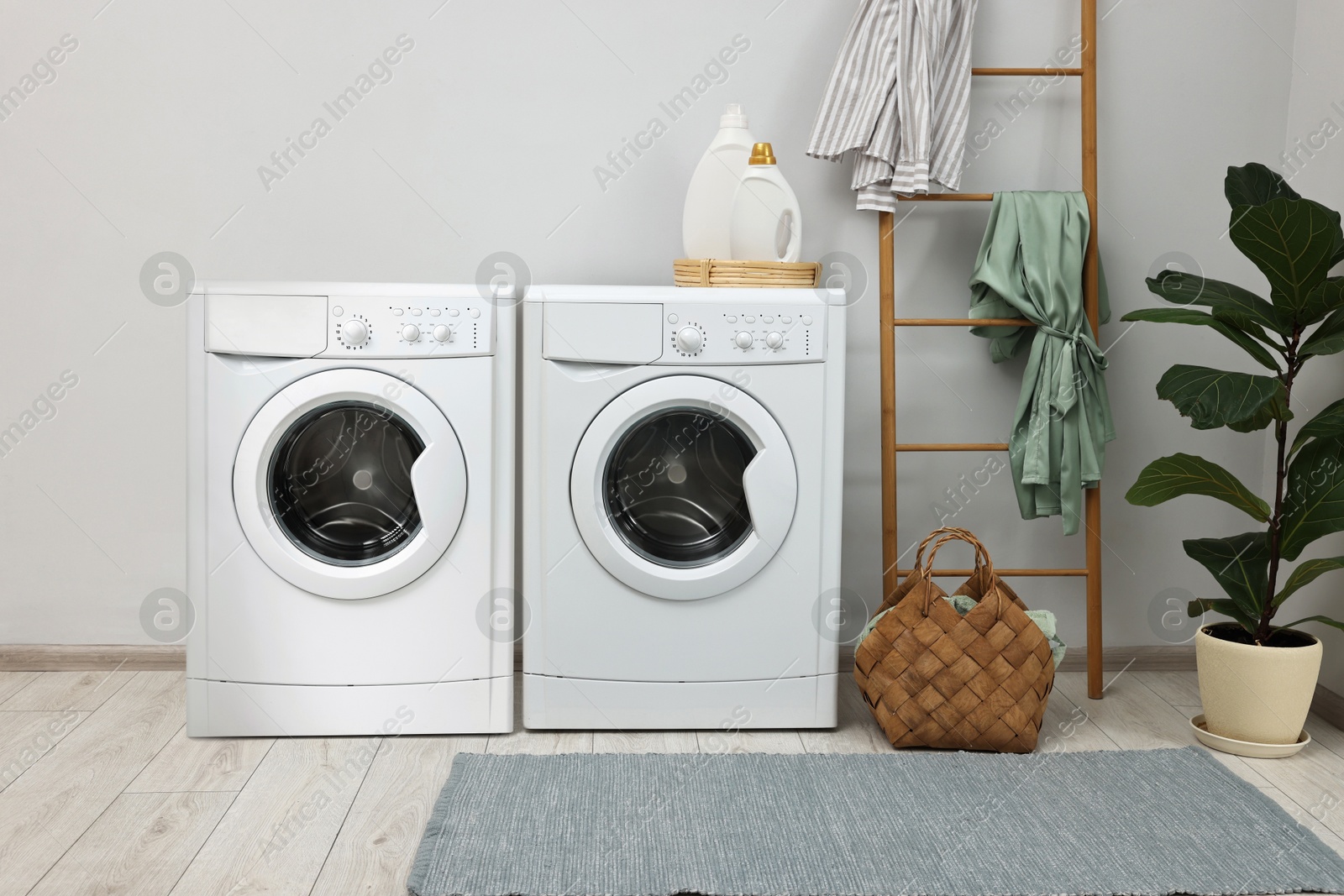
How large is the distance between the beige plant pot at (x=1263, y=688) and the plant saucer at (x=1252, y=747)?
0.04ft

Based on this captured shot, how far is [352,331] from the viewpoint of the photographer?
1.83 m

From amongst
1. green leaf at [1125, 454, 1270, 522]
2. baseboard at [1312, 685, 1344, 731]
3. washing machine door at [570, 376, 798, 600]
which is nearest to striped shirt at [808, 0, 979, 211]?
washing machine door at [570, 376, 798, 600]

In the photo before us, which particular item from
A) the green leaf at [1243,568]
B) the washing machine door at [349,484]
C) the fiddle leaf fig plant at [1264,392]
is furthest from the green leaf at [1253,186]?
the washing machine door at [349,484]

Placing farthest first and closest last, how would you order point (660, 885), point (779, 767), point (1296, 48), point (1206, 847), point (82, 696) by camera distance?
point (1296, 48)
point (82, 696)
point (779, 767)
point (1206, 847)
point (660, 885)

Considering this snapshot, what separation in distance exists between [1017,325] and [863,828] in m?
1.22

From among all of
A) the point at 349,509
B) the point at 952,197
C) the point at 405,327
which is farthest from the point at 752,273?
the point at 349,509

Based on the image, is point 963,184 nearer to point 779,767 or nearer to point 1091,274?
point 1091,274

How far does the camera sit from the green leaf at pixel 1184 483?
1.90 m

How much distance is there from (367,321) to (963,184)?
55.8 inches

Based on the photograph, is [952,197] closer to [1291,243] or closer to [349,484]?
→ [1291,243]

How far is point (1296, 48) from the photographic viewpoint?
2320 mm

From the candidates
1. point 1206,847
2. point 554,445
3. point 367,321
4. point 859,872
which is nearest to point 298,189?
point 367,321

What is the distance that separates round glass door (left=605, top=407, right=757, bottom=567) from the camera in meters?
1.95

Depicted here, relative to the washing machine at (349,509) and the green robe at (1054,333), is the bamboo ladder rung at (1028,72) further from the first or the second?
the washing machine at (349,509)
